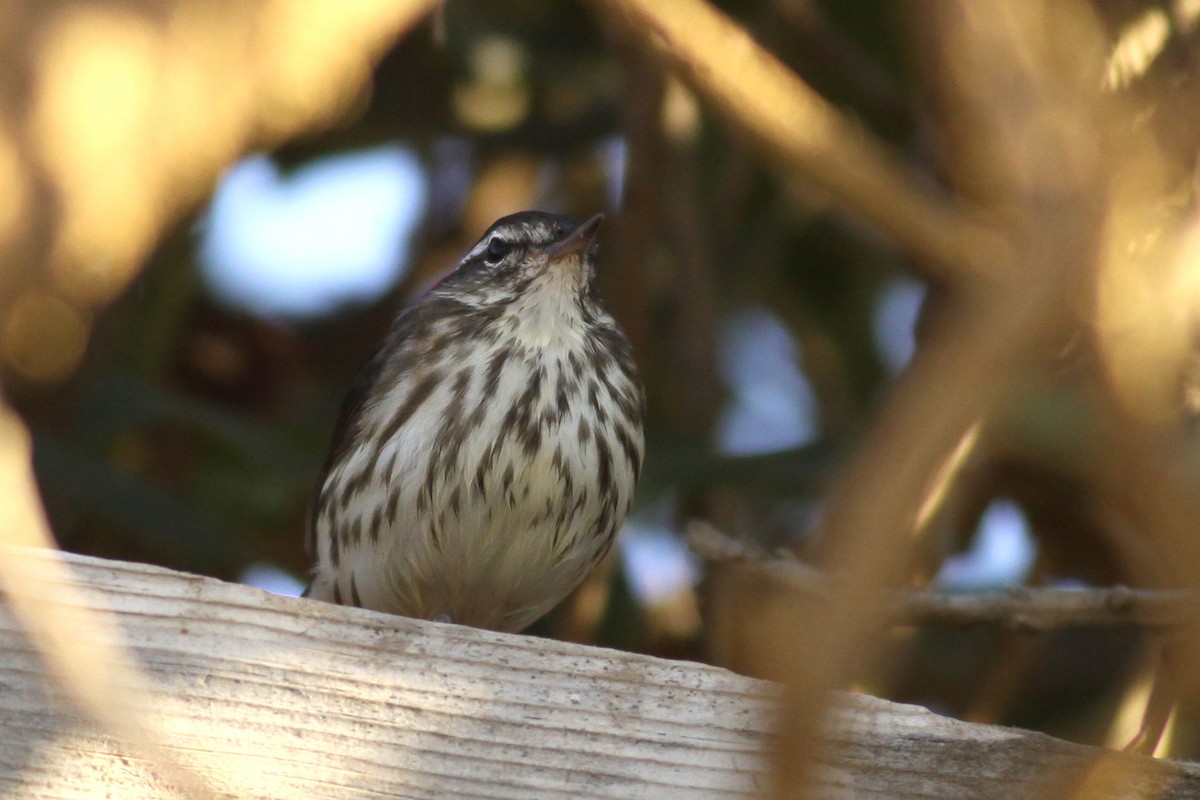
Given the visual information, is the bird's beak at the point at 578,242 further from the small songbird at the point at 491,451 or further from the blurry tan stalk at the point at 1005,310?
the blurry tan stalk at the point at 1005,310

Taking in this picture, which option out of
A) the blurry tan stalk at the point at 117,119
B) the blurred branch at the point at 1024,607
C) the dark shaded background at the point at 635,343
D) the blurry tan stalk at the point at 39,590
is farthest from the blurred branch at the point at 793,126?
the dark shaded background at the point at 635,343

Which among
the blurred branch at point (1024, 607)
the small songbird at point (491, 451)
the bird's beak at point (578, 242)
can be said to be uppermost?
the bird's beak at point (578, 242)

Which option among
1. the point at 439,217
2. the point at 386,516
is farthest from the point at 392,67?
the point at 386,516

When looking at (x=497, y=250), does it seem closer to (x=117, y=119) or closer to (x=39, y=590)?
(x=39, y=590)

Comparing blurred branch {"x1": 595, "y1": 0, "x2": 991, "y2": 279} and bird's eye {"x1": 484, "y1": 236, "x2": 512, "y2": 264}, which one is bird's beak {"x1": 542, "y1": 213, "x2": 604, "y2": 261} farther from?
blurred branch {"x1": 595, "y1": 0, "x2": 991, "y2": 279}

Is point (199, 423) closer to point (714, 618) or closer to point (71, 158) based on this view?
point (714, 618)

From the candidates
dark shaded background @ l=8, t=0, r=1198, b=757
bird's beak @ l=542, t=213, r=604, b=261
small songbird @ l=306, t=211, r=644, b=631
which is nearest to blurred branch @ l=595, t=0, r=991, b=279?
small songbird @ l=306, t=211, r=644, b=631
